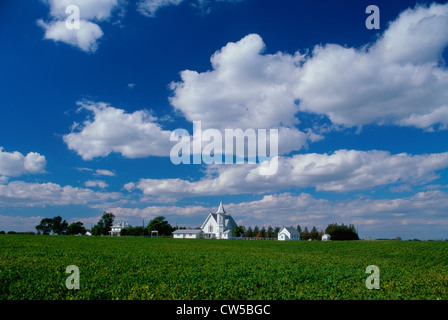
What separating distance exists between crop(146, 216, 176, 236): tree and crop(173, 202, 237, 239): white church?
11991mm

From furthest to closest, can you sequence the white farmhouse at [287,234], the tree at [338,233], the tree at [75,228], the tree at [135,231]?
the tree at [75,228] → the tree at [135,231] → the white farmhouse at [287,234] → the tree at [338,233]

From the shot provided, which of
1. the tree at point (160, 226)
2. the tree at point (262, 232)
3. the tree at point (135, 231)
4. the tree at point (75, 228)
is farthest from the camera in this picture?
the tree at point (262, 232)

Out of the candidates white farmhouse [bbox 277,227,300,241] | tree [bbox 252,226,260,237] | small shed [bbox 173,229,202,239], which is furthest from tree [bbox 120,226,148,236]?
white farmhouse [bbox 277,227,300,241]

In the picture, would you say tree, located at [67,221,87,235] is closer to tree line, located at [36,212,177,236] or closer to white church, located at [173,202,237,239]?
tree line, located at [36,212,177,236]

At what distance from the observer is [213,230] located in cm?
12706

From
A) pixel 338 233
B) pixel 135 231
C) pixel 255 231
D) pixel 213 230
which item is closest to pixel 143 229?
pixel 135 231

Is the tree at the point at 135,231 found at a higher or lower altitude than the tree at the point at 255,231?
higher

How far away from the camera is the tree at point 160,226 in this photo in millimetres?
133625

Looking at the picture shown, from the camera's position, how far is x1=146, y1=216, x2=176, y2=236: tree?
438 ft

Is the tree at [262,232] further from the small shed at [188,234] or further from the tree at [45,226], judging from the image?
the tree at [45,226]

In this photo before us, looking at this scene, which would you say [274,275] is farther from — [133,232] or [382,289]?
[133,232]

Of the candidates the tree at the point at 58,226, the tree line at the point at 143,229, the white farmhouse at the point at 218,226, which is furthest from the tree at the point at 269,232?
the tree at the point at 58,226

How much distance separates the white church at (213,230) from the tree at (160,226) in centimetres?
1199

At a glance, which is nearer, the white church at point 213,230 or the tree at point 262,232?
the white church at point 213,230
